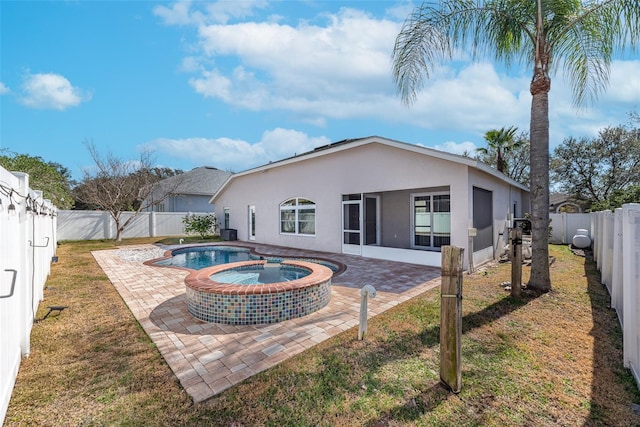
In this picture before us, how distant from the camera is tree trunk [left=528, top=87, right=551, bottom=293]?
683cm

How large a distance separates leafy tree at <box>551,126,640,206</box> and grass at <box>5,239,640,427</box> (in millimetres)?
25863

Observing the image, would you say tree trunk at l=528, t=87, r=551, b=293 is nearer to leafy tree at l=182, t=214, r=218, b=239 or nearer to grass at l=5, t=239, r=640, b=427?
grass at l=5, t=239, r=640, b=427

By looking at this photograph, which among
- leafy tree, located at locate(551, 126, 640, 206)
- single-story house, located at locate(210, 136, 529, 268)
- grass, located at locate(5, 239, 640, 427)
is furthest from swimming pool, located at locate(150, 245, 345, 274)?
leafy tree, located at locate(551, 126, 640, 206)

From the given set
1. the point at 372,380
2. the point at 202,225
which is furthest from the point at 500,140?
the point at 202,225

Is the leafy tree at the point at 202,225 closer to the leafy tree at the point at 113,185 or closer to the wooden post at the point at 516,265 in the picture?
the leafy tree at the point at 113,185

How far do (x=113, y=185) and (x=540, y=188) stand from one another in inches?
996

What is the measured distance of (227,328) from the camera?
5059mm

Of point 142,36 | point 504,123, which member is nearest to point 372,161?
point 142,36

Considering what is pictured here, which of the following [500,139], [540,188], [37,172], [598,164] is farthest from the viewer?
[598,164]

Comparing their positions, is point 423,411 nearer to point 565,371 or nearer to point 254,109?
point 565,371

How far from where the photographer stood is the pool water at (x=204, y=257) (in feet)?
41.7

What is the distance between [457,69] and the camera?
27.0ft

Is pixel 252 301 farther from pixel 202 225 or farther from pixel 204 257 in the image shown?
pixel 202 225

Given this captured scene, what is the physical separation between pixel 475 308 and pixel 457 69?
6.70 m
